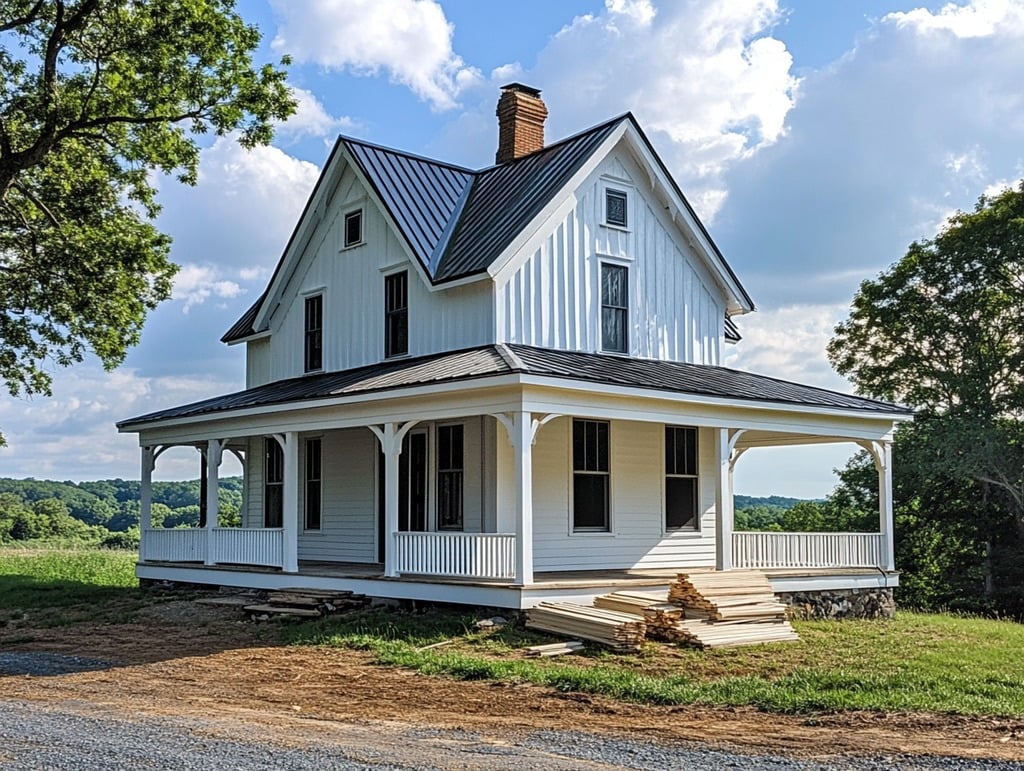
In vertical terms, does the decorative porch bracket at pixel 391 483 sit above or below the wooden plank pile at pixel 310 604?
above

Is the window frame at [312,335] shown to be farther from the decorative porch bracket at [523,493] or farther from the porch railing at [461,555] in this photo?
the decorative porch bracket at [523,493]

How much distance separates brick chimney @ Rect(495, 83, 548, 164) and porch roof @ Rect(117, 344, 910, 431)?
5733mm

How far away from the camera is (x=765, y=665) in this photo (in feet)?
43.1

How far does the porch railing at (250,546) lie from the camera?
1975 centimetres

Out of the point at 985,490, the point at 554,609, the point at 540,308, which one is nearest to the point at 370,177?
the point at 540,308

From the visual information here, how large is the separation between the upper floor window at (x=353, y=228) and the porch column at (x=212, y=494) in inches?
175

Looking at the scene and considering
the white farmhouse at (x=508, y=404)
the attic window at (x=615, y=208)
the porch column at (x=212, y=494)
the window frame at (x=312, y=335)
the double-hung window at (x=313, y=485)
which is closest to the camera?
the white farmhouse at (x=508, y=404)

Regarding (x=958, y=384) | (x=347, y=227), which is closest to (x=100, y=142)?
(x=347, y=227)

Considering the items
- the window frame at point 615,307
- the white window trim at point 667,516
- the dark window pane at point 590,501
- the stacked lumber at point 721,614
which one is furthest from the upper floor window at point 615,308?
the stacked lumber at point 721,614

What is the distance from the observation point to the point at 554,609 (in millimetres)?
14812

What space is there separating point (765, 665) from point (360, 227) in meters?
12.1

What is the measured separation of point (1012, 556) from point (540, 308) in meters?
21.0

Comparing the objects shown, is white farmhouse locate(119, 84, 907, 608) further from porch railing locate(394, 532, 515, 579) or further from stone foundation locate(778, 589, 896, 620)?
stone foundation locate(778, 589, 896, 620)

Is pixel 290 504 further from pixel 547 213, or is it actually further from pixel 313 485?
pixel 547 213
